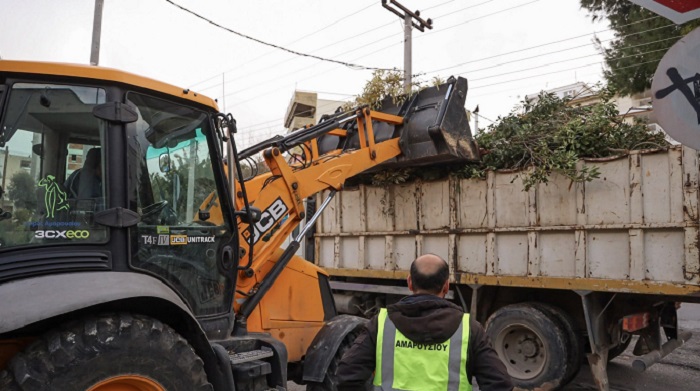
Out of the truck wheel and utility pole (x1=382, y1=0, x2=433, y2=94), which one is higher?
utility pole (x1=382, y1=0, x2=433, y2=94)

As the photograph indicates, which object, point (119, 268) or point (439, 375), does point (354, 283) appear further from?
point (439, 375)

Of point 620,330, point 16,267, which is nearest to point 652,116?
point 16,267

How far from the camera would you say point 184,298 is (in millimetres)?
3422

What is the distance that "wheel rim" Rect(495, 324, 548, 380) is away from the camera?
5.68m

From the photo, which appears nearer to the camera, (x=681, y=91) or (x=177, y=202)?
(x=681, y=91)

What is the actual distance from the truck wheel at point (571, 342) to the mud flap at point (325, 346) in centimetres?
219

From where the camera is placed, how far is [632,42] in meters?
9.84

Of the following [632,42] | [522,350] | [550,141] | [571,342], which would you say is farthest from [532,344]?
[632,42]

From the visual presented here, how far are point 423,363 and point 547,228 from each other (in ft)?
12.6

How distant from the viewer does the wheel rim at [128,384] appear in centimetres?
261

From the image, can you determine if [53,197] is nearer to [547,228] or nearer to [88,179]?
[88,179]

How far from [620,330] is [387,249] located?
9.05ft

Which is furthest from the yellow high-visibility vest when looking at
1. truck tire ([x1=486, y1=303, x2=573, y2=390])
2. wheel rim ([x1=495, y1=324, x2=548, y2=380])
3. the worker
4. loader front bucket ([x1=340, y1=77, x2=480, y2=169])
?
loader front bucket ([x1=340, y1=77, x2=480, y2=169])

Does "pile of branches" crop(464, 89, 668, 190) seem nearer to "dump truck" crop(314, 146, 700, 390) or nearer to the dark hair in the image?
"dump truck" crop(314, 146, 700, 390)
